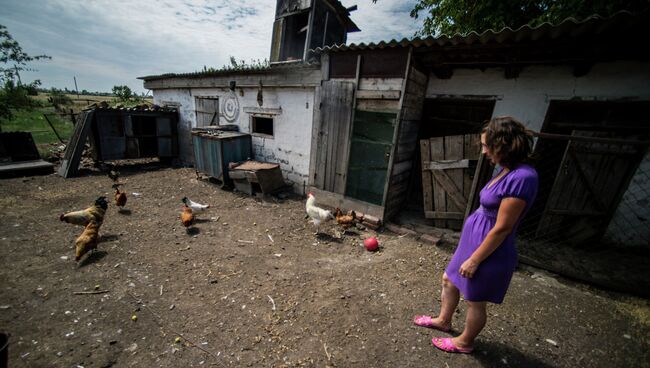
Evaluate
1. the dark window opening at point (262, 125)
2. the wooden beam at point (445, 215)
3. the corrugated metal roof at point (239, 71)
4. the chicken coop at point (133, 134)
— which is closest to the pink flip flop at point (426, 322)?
the wooden beam at point (445, 215)

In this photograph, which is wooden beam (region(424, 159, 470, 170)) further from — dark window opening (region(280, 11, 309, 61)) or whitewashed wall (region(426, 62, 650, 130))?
dark window opening (region(280, 11, 309, 61))

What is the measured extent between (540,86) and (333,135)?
14.0ft

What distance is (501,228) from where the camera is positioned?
1760mm

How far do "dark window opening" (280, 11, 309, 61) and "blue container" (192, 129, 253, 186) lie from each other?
4094 mm

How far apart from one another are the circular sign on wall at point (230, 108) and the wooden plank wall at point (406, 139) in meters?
6.06

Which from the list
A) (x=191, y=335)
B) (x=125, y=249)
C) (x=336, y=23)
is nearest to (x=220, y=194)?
(x=125, y=249)

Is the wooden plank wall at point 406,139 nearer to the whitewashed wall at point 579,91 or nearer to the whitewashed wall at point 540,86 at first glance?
the whitewashed wall at point 540,86

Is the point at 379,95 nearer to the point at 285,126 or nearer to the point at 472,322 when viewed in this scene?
the point at 285,126

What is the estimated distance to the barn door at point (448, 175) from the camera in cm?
493

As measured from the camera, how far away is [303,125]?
6906 millimetres

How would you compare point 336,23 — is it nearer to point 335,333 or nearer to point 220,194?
point 220,194

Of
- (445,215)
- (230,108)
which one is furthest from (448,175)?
(230,108)

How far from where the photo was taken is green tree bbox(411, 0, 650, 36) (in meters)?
4.79

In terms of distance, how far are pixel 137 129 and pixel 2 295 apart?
8.34m
